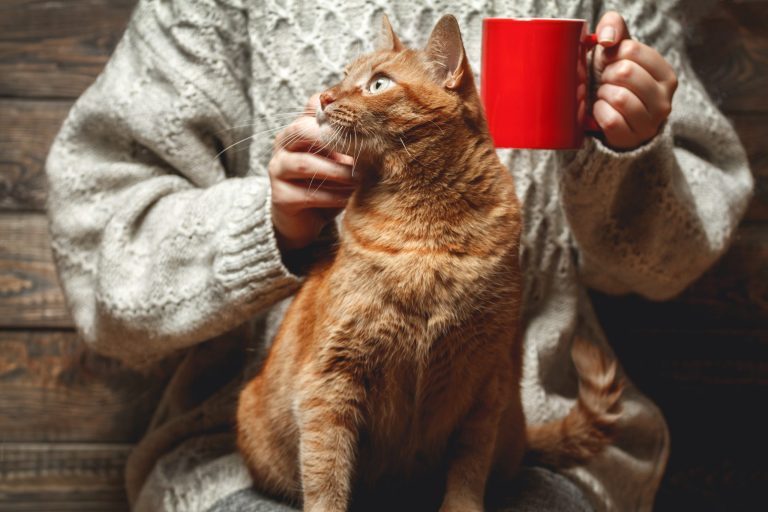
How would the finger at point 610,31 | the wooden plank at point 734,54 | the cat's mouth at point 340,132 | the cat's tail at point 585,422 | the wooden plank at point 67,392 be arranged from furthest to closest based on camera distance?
the wooden plank at point 67,392 → the wooden plank at point 734,54 → the cat's tail at point 585,422 → the finger at point 610,31 → the cat's mouth at point 340,132

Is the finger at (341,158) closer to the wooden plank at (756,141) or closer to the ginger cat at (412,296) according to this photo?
the ginger cat at (412,296)

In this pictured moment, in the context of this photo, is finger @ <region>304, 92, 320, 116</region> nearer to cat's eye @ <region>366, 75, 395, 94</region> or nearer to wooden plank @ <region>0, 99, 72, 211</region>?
cat's eye @ <region>366, 75, 395, 94</region>

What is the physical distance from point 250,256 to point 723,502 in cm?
103

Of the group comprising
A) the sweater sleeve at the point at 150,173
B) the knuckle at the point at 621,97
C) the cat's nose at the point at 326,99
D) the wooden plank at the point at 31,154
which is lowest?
the wooden plank at the point at 31,154

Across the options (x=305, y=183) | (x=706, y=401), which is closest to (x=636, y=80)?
(x=305, y=183)

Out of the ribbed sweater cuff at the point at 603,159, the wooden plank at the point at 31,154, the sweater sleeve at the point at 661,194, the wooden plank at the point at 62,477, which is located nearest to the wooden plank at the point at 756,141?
the wooden plank at the point at 31,154

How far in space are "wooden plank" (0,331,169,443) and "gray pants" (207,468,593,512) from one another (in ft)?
1.91

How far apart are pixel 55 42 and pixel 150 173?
1.39 feet

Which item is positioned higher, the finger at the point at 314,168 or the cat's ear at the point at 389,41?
the cat's ear at the point at 389,41

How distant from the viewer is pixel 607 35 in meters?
0.82

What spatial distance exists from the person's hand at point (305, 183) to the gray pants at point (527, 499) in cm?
28

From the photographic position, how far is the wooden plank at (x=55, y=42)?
1.41 m

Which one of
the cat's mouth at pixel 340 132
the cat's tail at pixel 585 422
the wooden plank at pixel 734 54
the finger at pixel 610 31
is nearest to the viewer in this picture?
the cat's mouth at pixel 340 132

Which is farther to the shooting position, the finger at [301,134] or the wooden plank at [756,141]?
the wooden plank at [756,141]
